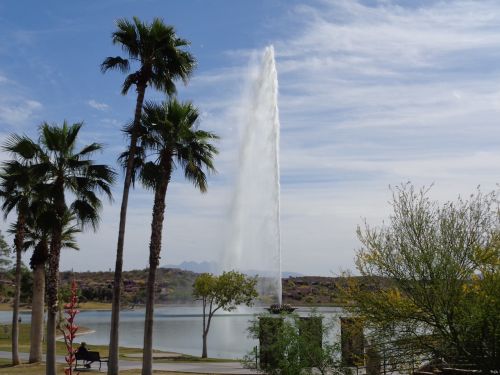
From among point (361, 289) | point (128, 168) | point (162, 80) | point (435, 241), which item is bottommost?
point (361, 289)

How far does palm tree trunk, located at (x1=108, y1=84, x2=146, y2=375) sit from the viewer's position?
20953 mm

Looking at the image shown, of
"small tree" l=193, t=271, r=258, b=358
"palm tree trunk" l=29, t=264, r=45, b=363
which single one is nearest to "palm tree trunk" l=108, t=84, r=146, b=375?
"palm tree trunk" l=29, t=264, r=45, b=363

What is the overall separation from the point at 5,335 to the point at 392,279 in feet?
153

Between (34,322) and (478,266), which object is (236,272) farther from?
(478,266)

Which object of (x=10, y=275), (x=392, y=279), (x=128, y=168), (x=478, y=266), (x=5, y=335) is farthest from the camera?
(x=10, y=275)

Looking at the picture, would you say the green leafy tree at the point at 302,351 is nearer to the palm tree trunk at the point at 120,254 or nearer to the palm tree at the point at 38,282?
the palm tree trunk at the point at 120,254

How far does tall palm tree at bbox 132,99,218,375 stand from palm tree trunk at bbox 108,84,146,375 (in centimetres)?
64

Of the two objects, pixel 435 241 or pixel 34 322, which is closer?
pixel 435 241

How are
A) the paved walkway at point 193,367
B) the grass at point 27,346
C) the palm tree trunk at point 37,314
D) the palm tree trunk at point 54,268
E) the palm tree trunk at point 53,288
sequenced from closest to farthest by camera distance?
1. the palm tree trunk at point 53,288
2. the palm tree trunk at point 54,268
3. the paved walkway at point 193,367
4. the palm tree trunk at point 37,314
5. the grass at point 27,346

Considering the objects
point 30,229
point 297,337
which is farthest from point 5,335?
point 297,337

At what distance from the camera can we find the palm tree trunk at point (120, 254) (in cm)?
2095

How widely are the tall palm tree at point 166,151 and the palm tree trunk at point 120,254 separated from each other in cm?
64

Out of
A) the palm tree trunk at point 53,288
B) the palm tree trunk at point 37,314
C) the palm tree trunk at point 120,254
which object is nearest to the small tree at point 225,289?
the palm tree trunk at point 37,314

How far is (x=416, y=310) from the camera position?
16328 millimetres
